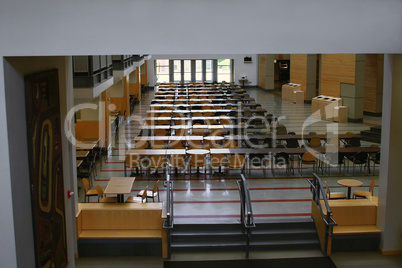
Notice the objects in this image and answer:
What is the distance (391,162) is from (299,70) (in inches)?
768

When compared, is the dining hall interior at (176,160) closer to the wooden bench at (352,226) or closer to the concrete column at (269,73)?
the wooden bench at (352,226)

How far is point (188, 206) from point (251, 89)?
24859 millimetres

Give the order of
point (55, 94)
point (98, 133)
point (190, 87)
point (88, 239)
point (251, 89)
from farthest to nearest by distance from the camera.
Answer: point (251, 89)
point (190, 87)
point (98, 133)
point (88, 239)
point (55, 94)

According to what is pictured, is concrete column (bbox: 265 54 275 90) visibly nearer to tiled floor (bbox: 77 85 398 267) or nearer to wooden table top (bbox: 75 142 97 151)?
tiled floor (bbox: 77 85 398 267)

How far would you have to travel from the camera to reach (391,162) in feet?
24.9

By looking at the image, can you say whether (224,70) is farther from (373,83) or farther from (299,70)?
(373,83)

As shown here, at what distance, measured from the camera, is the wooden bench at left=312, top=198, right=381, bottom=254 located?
8.08 meters

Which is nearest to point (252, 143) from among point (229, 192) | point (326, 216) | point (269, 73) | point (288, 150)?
point (288, 150)

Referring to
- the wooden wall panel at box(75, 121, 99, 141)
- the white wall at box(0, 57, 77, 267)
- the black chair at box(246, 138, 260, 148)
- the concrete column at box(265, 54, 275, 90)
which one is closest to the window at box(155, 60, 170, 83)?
the concrete column at box(265, 54, 275, 90)

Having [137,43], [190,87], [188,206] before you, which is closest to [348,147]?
[188,206]

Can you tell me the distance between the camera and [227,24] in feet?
Answer: 15.6

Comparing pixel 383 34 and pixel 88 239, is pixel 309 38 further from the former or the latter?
pixel 88 239

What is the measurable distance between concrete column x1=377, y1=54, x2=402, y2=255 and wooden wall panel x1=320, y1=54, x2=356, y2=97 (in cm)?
1221

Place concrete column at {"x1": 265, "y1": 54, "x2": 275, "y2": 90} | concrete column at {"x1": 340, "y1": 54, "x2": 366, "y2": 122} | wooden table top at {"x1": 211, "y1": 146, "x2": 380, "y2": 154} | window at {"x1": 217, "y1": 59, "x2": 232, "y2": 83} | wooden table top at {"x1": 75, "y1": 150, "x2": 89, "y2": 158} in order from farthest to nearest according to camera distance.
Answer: window at {"x1": 217, "y1": 59, "x2": 232, "y2": 83} < concrete column at {"x1": 265, "y1": 54, "x2": 275, "y2": 90} < concrete column at {"x1": 340, "y1": 54, "x2": 366, "y2": 122} < wooden table top at {"x1": 211, "y1": 146, "x2": 380, "y2": 154} < wooden table top at {"x1": 75, "y1": 150, "x2": 89, "y2": 158}
